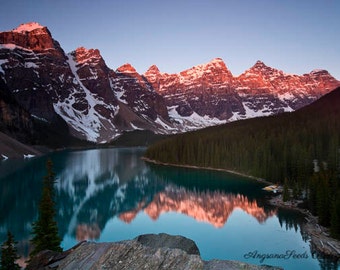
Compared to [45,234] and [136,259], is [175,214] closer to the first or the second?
[45,234]

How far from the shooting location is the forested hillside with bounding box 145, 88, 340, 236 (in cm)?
7106

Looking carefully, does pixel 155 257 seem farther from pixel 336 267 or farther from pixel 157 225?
pixel 157 225

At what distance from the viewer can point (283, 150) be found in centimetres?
10481

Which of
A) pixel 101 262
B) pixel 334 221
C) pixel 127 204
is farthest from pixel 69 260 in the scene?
pixel 127 204

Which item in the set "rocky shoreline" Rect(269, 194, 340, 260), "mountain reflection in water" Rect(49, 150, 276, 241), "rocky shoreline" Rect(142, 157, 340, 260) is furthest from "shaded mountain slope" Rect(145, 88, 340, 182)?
"rocky shoreline" Rect(269, 194, 340, 260)

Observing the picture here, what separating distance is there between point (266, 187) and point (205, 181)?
2148 centimetres

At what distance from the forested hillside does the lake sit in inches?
270

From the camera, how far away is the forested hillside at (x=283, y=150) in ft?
233

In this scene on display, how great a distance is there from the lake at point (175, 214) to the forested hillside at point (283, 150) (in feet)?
22.5

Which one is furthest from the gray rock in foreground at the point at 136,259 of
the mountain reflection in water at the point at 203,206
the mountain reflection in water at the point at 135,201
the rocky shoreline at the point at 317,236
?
the mountain reflection in water at the point at 203,206

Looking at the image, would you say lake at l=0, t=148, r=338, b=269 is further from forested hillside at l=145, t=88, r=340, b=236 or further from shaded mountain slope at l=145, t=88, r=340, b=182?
shaded mountain slope at l=145, t=88, r=340, b=182

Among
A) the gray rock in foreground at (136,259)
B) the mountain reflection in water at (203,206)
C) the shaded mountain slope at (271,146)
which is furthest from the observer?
the shaded mountain slope at (271,146)
